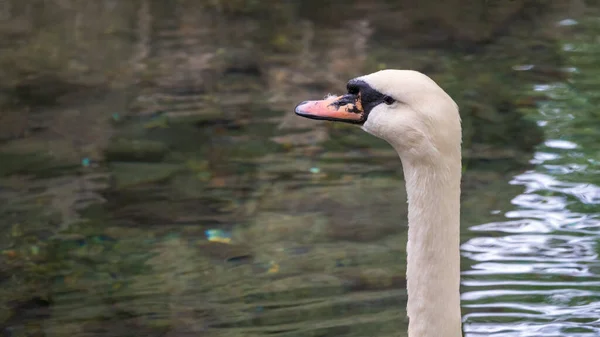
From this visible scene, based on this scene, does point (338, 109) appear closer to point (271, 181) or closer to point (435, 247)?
point (435, 247)

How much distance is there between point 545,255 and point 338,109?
242 cm

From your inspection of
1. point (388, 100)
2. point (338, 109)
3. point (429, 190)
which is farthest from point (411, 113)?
point (338, 109)

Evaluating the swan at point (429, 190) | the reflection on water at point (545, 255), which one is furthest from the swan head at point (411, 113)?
the reflection on water at point (545, 255)

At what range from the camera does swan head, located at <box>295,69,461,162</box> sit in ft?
9.83

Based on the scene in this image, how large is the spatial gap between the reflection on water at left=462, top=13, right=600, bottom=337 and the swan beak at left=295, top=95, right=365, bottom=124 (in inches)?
65.1

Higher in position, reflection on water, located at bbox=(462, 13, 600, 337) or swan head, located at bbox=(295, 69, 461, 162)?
swan head, located at bbox=(295, 69, 461, 162)

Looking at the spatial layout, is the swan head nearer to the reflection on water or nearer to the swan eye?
the swan eye

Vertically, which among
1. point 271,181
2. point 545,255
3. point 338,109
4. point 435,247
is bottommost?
point 545,255

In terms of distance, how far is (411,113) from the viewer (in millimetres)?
3057

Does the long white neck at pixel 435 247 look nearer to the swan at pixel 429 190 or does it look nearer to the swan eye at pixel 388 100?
the swan at pixel 429 190

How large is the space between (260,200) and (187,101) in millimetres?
2758

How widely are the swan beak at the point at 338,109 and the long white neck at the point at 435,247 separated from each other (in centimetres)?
35

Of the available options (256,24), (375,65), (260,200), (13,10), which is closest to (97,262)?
(260,200)

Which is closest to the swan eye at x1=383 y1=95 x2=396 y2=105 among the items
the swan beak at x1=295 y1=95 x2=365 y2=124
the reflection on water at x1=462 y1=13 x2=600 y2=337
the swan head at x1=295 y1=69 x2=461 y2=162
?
the swan head at x1=295 y1=69 x2=461 y2=162
